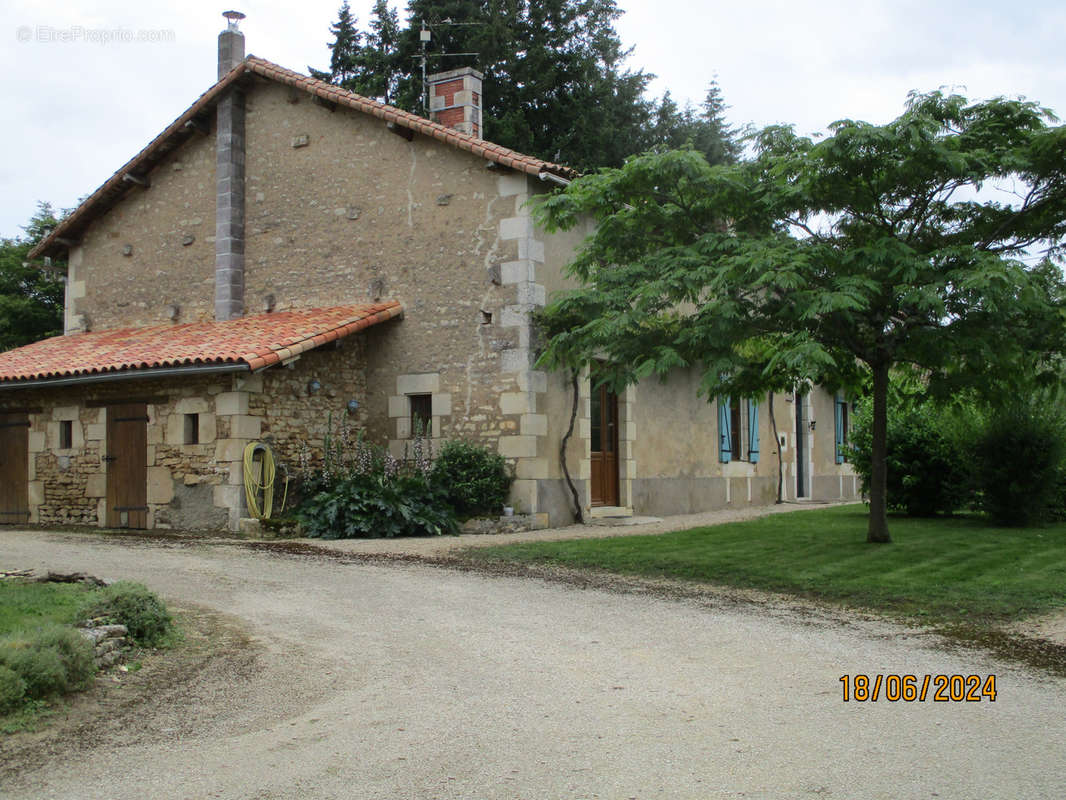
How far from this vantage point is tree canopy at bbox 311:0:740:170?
25.0 metres

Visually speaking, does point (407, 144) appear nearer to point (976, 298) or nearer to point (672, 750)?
point (976, 298)

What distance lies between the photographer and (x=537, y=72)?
25188mm

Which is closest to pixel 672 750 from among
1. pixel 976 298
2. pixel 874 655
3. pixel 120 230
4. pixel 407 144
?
pixel 874 655

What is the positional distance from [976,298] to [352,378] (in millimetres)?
8797

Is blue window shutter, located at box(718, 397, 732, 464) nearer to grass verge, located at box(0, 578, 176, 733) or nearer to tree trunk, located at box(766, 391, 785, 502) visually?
tree trunk, located at box(766, 391, 785, 502)

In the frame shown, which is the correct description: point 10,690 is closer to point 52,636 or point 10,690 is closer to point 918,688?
point 52,636

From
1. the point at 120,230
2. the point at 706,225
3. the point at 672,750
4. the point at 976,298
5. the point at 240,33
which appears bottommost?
the point at 672,750

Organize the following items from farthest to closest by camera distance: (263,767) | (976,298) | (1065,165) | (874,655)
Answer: (1065,165) < (976,298) < (874,655) < (263,767)

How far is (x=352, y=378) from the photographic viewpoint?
14297 mm

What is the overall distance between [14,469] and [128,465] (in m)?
2.47

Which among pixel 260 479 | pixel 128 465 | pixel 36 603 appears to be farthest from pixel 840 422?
pixel 36 603

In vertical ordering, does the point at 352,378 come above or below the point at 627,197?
below

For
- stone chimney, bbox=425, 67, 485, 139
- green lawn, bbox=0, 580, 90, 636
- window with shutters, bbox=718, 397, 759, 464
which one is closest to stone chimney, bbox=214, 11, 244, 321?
stone chimney, bbox=425, 67, 485, 139

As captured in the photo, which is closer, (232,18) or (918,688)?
(918,688)
